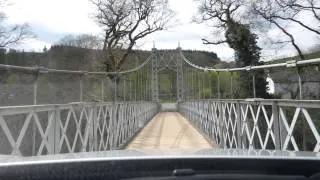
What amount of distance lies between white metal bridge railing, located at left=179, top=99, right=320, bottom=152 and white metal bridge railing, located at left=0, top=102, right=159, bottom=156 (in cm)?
250

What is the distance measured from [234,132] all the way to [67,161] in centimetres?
902

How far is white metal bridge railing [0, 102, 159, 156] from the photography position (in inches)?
196

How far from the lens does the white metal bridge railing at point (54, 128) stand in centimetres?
498

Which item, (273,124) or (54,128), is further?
(273,124)

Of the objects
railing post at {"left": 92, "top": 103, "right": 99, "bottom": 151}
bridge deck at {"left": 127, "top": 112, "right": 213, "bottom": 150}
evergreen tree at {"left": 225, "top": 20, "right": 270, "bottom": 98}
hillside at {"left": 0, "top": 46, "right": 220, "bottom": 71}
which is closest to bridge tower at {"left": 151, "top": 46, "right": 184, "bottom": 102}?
evergreen tree at {"left": 225, "top": 20, "right": 270, "bottom": 98}

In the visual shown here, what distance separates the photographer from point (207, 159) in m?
1.89

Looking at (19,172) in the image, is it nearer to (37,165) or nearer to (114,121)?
(37,165)

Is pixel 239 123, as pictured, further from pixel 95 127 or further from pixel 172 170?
pixel 172 170

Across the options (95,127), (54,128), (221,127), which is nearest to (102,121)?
(95,127)

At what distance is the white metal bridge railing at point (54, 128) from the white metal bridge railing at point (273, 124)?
2.50 meters

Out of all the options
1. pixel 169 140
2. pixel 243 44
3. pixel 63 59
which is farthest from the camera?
pixel 243 44

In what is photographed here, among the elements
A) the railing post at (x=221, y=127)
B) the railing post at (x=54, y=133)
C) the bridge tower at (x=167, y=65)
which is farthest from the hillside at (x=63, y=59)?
the bridge tower at (x=167, y=65)

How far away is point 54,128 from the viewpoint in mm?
6492

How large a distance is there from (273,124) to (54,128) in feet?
8.34
